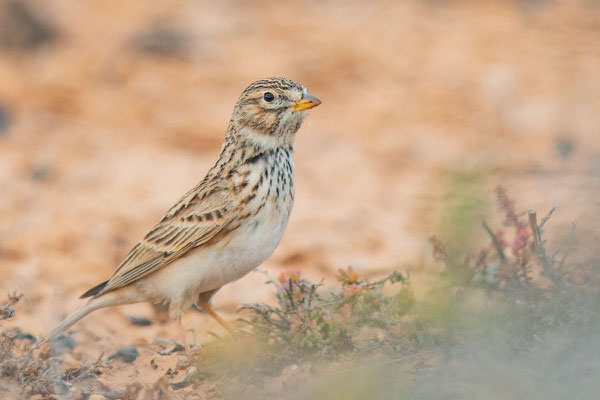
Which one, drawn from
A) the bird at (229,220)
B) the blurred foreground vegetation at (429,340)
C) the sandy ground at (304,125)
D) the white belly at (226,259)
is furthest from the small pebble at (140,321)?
the white belly at (226,259)

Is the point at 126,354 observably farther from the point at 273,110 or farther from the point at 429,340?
the point at 429,340

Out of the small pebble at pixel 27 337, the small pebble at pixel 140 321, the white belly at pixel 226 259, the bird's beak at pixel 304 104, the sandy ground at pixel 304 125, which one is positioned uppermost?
the sandy ground at pixel 304 125

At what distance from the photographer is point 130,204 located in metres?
9.34

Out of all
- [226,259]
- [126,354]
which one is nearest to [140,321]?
[126,354]

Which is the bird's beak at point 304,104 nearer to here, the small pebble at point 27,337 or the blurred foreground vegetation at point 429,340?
the blurred foreground vegetation at point 429,340

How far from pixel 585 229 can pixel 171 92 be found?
7.59 m

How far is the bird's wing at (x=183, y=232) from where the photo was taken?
5539mm

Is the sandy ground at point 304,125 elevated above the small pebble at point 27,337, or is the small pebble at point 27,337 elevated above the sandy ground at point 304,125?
the sandy ground at point 304,125

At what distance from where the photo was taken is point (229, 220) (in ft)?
18.0

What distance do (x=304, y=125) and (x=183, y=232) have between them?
512 centimetres

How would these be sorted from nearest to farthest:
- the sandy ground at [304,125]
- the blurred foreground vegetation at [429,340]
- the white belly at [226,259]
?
the blurred foreground vegetation at [429,340] < the white belly at [226,259] < the sandy ground at [304,125]

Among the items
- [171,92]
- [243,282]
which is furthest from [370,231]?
[171,92]

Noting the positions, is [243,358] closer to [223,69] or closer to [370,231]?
[370,231]

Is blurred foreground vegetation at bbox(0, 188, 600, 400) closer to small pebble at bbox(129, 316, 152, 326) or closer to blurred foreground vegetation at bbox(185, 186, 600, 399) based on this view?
blurred foreground vegetation at bbox(185, 186, 600, 399)
